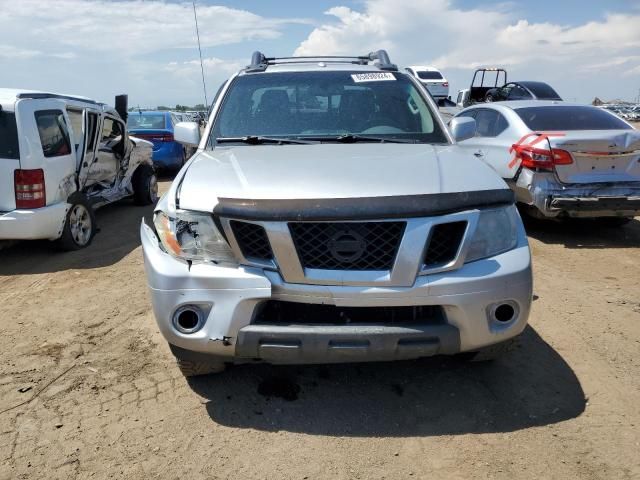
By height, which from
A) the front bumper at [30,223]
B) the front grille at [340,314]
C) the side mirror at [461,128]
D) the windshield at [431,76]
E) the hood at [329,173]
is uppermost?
the windshield at [431,76]

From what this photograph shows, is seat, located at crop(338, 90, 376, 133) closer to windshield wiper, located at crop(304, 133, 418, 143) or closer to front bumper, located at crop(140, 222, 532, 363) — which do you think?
windshield wiper, located at crop(304, 133, 418, 143)

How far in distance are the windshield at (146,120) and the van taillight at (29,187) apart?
704 cm

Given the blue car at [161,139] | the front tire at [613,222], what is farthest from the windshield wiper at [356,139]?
the blue car at [161,139]

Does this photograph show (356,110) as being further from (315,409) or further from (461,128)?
(315,409)

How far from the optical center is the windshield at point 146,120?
1230cm

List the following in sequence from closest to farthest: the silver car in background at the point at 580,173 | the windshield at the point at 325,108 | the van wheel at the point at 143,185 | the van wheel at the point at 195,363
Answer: the van wheel at the point at 195,363, the windshield at the point at 325,108, the silver car in background at the point at 580,173, the van wheel at the point at 143,185

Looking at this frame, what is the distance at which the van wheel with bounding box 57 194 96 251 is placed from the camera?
596 centimetres

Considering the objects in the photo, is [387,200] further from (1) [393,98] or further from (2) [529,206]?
(2) [529,206]

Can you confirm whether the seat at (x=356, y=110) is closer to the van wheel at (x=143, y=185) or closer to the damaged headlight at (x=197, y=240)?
the damaged headlight at (x=197, y=240)

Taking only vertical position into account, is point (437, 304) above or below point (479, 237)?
below

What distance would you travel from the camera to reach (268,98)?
398 cm

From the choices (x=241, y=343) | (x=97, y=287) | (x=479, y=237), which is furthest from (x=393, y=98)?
(x=97, y=287)

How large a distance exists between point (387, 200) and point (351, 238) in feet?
0.81

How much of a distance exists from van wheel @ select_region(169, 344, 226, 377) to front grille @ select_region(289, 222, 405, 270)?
2.40ft
